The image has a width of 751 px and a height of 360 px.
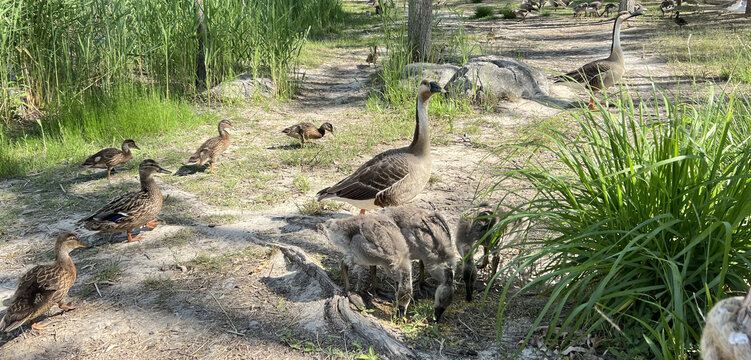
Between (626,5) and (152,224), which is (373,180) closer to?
(152,224)

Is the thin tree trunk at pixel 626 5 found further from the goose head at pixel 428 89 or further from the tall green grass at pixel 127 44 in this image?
the goose head at pixel 428 89

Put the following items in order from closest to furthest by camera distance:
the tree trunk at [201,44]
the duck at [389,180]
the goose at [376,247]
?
the goose at [376,247], the duck at [389,180], the tree trunk at [201,44]

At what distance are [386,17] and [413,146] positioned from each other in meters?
6.17

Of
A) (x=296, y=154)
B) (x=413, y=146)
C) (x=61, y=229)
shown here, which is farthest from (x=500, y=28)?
(x=61, y=229)

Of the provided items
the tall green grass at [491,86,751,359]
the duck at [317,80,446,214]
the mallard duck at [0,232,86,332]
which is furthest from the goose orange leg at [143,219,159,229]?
the tall green grass at [491,86,751,359]

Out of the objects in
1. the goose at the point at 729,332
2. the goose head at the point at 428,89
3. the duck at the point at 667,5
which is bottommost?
the goose head at the point at 428,89

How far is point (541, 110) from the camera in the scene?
11.1 meters

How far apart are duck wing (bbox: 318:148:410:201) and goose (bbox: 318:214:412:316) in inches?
54.1

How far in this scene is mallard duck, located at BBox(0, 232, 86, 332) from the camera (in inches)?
172

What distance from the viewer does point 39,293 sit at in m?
4.47

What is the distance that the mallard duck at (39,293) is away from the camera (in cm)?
436

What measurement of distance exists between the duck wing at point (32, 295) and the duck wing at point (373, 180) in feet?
9.04

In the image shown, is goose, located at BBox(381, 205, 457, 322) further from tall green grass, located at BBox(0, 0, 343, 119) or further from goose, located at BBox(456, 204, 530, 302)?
tall green grass, located at BBox(0, 0, 343, 119)

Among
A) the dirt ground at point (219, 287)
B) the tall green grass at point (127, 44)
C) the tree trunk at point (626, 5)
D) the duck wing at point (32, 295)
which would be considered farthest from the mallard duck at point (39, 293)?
the tree trunk at point (626, 5)
